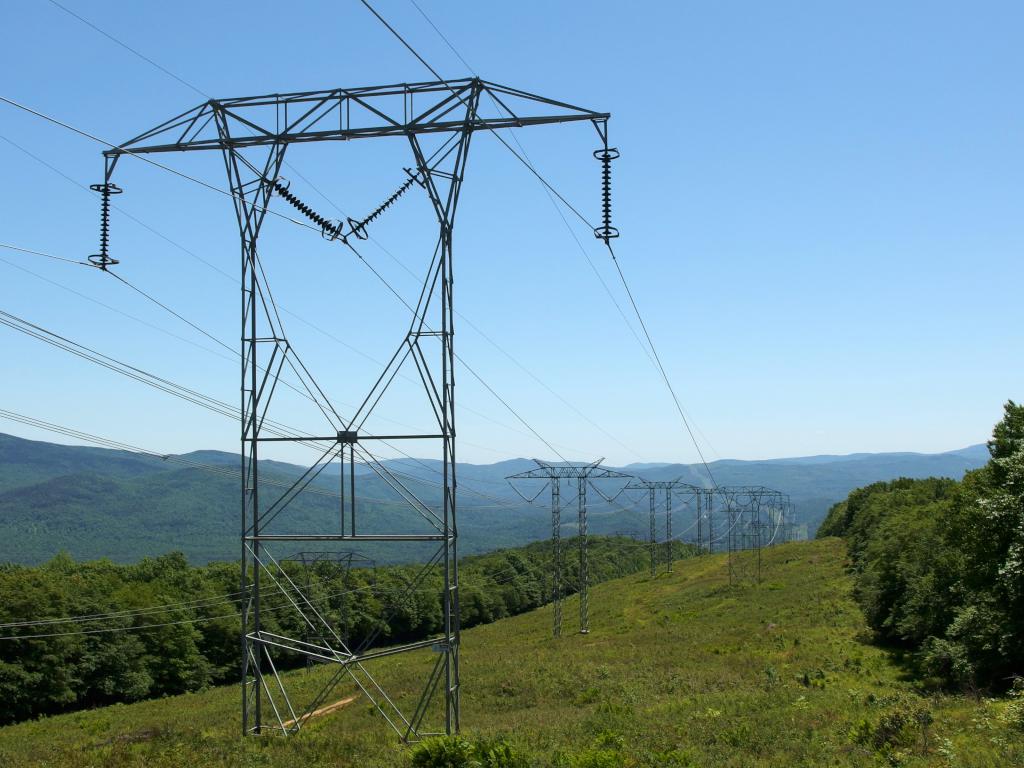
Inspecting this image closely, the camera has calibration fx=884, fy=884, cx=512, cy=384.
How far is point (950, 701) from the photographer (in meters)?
31.1

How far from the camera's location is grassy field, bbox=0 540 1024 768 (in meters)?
21.8

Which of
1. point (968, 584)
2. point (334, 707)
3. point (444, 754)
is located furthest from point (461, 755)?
point (968, 584)

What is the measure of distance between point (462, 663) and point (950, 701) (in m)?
29.0

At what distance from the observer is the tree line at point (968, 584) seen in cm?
3450

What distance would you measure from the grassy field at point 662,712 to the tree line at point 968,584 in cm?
255

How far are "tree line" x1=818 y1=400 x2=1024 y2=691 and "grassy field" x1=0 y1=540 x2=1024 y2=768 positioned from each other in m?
2.55

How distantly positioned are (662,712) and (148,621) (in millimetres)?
65801

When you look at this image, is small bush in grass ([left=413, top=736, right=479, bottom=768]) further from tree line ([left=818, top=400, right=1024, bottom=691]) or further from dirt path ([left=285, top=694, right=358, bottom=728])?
tree line ([left=818, top=400, right=1024, bottom=691])

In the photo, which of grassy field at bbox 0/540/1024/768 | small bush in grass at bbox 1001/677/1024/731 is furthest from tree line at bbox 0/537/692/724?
small bush in grass at bbox 1001/677/1024/731

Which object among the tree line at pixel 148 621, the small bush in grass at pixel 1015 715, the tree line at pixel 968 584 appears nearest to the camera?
the small bush in grass at pixel 1015 715

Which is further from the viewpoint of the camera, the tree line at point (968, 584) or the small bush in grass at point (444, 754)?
the tree line at point (968, 584)

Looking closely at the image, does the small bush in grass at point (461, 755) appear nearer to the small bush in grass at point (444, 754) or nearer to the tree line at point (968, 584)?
the small bush in grass at point (444, 754)

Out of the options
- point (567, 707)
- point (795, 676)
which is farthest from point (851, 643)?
point (567, 707)

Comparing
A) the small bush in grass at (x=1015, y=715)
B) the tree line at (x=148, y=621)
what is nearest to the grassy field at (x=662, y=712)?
the small bush in grass at (x=1015, y=715)
